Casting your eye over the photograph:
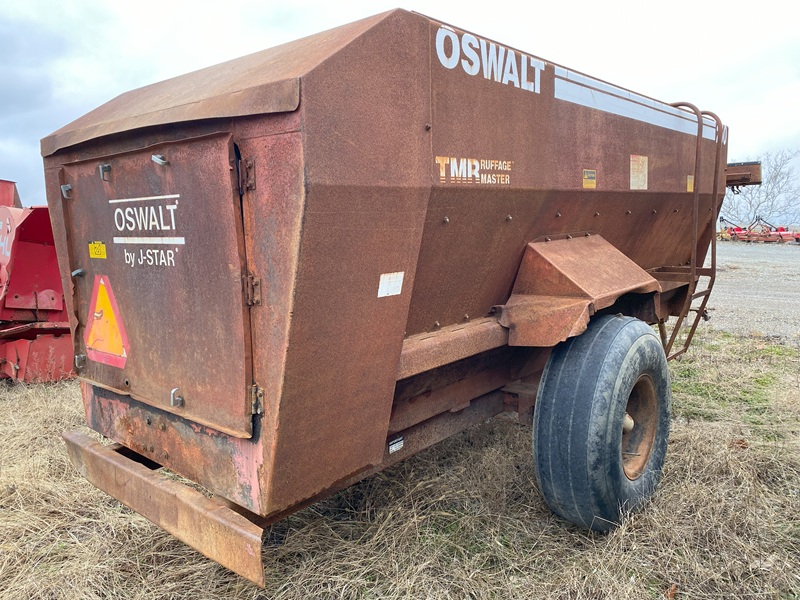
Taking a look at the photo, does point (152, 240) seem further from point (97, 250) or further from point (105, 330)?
point (105, 330)

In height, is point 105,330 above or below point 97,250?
below

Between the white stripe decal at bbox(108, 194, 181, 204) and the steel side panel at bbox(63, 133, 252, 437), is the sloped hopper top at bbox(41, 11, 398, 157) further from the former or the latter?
the white stripe decal at bbox(108, 194, 181, 204)

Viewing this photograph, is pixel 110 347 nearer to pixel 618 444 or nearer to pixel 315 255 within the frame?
pixel 315 255

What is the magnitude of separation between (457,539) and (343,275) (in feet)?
4.99

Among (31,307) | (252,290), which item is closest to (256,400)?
(252,290)

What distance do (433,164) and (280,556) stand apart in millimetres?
1770

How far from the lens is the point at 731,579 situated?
253 cm

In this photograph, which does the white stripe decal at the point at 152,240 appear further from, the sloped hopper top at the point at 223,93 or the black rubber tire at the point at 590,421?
the black rubber tire at the point at 590,421

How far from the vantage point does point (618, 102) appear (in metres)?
3.31

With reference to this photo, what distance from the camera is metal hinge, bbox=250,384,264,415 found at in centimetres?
203

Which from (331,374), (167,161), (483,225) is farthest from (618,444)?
(167,161)

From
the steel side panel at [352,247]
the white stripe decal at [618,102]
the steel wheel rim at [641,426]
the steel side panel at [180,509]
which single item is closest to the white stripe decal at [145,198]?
the steel side panel at [352,247]

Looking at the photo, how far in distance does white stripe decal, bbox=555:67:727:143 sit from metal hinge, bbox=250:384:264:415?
186cm

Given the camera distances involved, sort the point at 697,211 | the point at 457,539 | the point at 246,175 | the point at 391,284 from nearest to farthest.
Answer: the point at 246,175 → the point at 391,284 → the point at 457,539 → the point at 697,211
